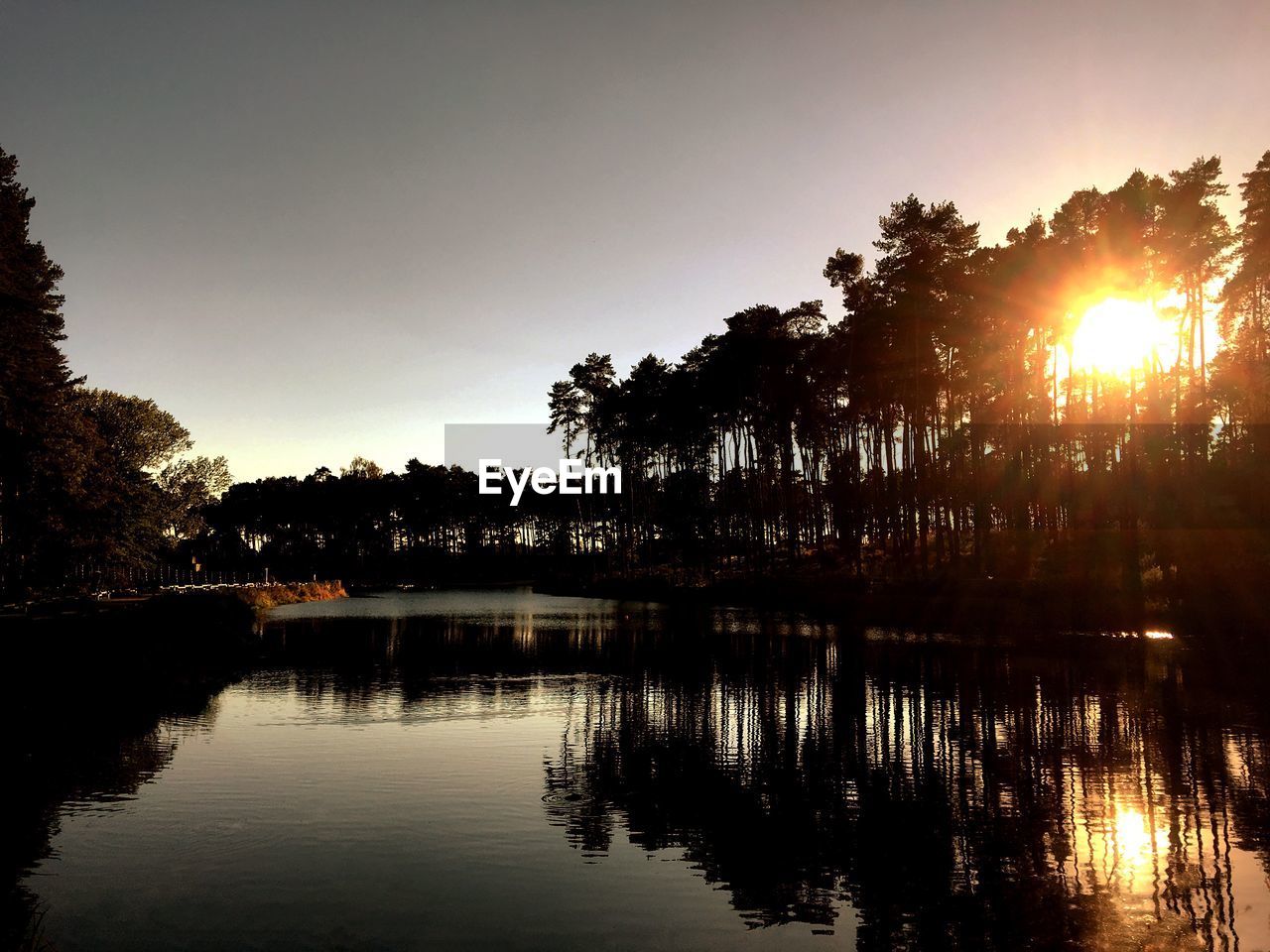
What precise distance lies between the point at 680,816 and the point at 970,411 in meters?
60.9

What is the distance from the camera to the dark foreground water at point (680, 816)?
10414 millimetres

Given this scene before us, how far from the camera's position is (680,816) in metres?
14.6

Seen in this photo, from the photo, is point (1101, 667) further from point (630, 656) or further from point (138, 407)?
point (138, 407)

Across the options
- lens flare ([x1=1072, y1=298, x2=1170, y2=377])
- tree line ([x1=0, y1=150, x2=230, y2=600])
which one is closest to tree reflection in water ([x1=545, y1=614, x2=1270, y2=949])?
lens flare ([x1=1072, y1=298, x2=1170, y2=377])

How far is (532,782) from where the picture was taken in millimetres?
16953

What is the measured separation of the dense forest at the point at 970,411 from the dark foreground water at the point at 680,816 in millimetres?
25445

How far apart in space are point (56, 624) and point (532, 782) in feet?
133

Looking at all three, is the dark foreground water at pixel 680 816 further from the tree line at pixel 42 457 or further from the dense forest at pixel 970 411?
the tree line at pixel 42 457

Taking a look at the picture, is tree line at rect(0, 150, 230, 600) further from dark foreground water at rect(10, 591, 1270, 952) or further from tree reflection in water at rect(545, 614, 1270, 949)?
tree reflection in water at rect(545, 614, 1270, 949)

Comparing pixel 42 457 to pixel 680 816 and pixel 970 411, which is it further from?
pixel 970 411

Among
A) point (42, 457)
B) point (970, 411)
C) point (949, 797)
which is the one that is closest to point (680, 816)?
point (949, 797)

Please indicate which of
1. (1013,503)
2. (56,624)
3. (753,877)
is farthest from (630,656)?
(1013,503)

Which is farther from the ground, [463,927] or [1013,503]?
[1013,503]

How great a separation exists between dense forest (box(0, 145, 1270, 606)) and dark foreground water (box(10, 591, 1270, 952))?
83.5ft
